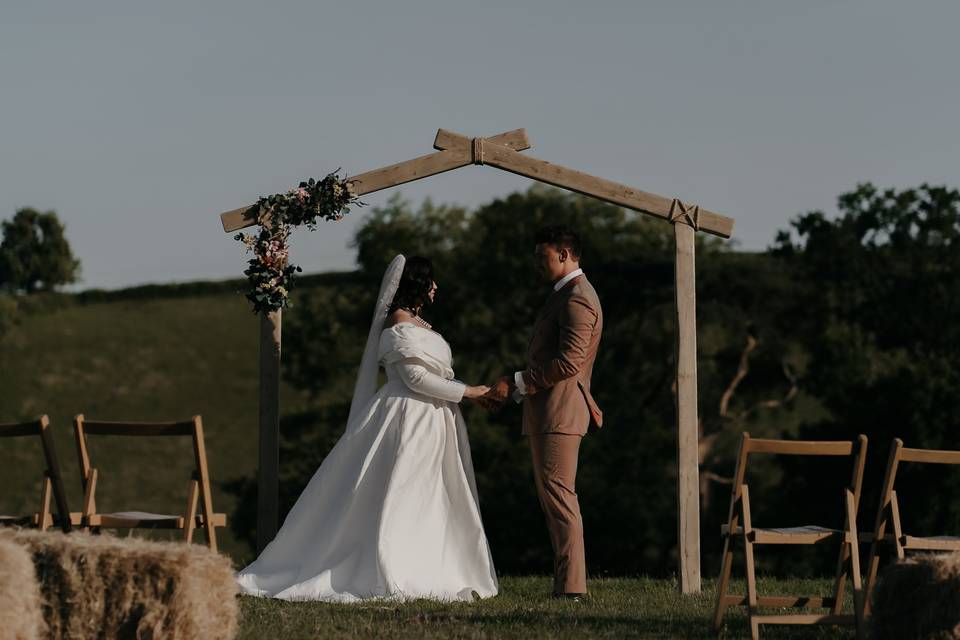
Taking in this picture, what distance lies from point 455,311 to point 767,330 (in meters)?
6.48

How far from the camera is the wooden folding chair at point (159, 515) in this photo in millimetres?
6645

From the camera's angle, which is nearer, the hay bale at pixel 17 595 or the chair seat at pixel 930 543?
the hay bale at pixel 17 595

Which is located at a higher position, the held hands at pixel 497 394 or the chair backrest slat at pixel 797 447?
the held hands at pixel 497 394

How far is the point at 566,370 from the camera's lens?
778cm

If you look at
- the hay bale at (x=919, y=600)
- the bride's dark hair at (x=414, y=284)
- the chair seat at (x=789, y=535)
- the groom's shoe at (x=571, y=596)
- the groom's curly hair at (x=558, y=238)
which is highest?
the groom's curly hair at (x=558, y=238)

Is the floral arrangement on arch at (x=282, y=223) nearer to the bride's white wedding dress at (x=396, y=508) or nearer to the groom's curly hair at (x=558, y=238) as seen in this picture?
the bride's white wedding dress at (x=396, y=508)

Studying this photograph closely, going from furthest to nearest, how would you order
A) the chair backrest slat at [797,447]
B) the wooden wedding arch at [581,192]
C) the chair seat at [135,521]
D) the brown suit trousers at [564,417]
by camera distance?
the wooden wedding arch at [581,192] → the brown suit trousers at [564,417] → the chair seat at [135,521] → the chair backrest slat at [797,447]

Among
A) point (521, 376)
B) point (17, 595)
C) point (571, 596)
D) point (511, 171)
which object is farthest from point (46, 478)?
point (511, 171)

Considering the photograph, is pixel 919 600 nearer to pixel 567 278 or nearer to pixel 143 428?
pixel 567 278

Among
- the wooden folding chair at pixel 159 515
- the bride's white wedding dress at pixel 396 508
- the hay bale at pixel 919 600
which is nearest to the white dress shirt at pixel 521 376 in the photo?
the bride's white wedding dress at pixel 396 508

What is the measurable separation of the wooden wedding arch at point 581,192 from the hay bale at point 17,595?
380 cm

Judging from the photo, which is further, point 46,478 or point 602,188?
point 602,188

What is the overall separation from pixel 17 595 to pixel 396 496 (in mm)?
3283

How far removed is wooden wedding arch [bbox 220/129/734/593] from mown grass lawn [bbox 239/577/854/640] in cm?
85
